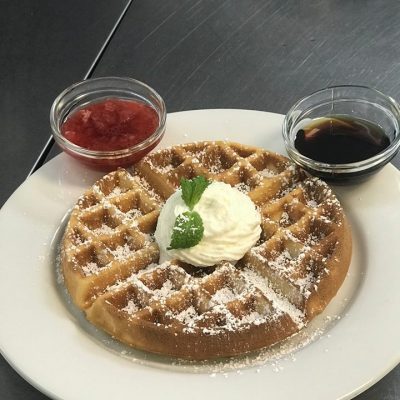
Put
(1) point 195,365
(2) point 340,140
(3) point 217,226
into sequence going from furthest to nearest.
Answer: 1. (2) point 340,140
2. (3) point 217,226
3. (1) point 195,365

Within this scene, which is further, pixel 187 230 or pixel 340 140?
pixel 340 140

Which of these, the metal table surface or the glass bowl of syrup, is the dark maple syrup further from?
the metal table surface

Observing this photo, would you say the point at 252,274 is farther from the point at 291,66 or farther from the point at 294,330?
the point at 291,66

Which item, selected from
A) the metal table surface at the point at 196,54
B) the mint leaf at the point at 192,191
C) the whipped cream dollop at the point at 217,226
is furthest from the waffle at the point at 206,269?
the metal table surface at the point at 196,54

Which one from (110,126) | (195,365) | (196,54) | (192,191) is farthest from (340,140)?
(196,54)

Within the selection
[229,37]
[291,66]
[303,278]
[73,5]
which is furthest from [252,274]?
[73,5]

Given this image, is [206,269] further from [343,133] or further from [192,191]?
[343,133]

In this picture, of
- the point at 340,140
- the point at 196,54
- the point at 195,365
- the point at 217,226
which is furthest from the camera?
the point at 196,54

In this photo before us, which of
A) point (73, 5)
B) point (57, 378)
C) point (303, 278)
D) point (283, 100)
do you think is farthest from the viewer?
point (73, 5)
